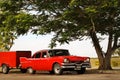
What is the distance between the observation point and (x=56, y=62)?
24.8 meters

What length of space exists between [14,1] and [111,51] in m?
8.58

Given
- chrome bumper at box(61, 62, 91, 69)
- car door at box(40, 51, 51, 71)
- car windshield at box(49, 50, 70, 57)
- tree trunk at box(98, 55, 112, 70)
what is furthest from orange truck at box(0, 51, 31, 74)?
chrome bumper at box(61, 62, 91, 69)

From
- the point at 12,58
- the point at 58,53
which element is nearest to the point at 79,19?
the point at 58,53

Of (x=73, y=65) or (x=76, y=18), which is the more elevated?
(x=76, y=18)

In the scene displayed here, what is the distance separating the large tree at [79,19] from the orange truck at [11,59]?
2205 millimetres

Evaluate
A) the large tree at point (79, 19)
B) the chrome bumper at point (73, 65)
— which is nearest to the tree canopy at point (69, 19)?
the large tree at point (79, 19)

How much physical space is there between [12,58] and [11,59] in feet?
0.37

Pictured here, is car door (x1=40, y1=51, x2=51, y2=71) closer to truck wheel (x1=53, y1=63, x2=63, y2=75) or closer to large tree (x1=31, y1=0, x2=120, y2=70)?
truck wheel (x1=53, y1=63, x2=63, y2=75)

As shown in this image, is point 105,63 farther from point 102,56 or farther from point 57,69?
point 57,69

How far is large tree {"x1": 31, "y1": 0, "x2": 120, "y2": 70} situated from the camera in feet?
85.4

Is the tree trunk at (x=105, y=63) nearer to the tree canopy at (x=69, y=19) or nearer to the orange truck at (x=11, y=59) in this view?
the tree canopy at (x=69, y=19)

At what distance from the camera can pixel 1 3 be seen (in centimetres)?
2872

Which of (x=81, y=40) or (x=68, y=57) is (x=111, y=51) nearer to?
(x=81, y=40)

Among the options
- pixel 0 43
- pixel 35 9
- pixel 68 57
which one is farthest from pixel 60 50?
pixel 0 43
